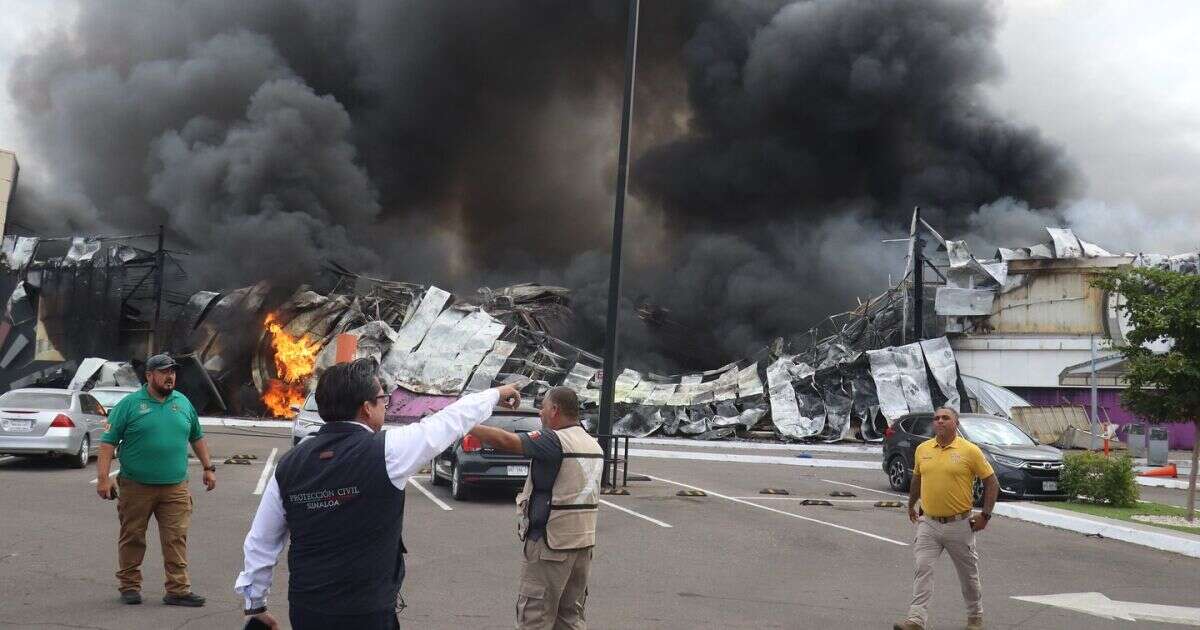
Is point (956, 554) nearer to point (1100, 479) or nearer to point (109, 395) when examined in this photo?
point (1100, 479)

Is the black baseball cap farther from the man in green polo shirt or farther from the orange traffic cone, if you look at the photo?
the orange traffic cone

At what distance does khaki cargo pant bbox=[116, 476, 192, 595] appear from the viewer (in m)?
4.96

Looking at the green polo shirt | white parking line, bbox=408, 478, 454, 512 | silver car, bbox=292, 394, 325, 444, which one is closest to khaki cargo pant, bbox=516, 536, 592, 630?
the green polo shirt

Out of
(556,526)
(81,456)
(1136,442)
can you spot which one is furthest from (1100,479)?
(81,456)

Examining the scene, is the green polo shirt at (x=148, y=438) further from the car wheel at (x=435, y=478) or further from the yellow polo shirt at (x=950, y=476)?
the car wheel at (x=435, y=478)

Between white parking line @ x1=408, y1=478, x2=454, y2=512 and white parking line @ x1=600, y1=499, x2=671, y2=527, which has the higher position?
white parking line @ x1=600, y1=499, x2=671, y2=527

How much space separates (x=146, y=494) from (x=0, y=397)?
950 centimetres

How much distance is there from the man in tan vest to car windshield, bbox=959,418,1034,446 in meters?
9.85

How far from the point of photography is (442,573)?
6.28 m

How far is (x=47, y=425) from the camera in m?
11.8

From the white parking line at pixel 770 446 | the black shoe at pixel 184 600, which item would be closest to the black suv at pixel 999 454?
the white parking line at pixel 770 446

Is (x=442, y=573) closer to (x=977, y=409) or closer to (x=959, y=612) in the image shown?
(x=959, y=612)

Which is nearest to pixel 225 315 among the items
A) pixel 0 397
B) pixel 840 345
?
pixel 0 397

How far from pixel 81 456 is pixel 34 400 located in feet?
3.40
